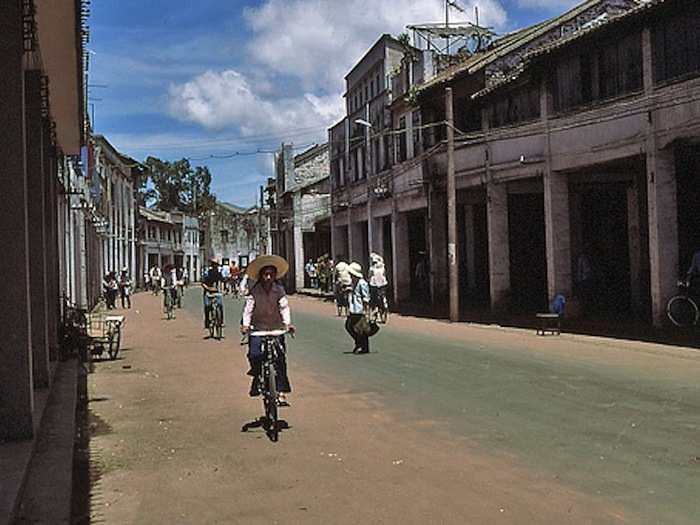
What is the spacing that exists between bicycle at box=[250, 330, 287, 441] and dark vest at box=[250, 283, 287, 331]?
4.3 inches

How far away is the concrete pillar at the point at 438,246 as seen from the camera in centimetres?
3012

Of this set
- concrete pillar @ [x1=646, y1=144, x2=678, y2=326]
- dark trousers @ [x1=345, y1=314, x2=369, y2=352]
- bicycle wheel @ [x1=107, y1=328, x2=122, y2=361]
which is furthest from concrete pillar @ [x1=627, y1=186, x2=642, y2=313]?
bicycle wheel @ [x1=107, y1=328, x2=122, y2=361]

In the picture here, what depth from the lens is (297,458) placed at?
7336mm

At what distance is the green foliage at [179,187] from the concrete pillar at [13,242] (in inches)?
3266

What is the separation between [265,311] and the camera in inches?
355

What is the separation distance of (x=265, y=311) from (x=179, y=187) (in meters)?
85.8

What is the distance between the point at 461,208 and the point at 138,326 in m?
14.7

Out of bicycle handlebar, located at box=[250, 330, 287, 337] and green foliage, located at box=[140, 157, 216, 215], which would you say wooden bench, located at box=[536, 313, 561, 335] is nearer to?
bicycle handlebar, located at box=[250, 330, 287, 337]

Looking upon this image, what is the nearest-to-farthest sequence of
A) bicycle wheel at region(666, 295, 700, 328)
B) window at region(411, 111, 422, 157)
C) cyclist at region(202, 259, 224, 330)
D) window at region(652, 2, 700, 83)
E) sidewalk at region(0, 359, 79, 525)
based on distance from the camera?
sidewalk at region(0, 359, 79, 525) < window at region(652, 2, 700, 83) < bicycle wheel at region(666, 295, 700, 328) < cyclist at region(202, 259, 224, 330) < window at region(411, 111, 422, 157)

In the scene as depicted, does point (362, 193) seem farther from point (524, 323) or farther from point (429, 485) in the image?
point (429, 485)

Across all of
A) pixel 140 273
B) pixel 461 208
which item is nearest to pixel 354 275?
→ pixel 461 208

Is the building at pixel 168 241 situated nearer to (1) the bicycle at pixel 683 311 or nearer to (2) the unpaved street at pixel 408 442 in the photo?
(1) the bicycle at pixel 683 311

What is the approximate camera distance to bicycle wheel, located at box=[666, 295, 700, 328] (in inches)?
707

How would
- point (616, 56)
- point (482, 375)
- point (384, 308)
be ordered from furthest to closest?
point (384, 308), point (616, 56), point (482, 375)
